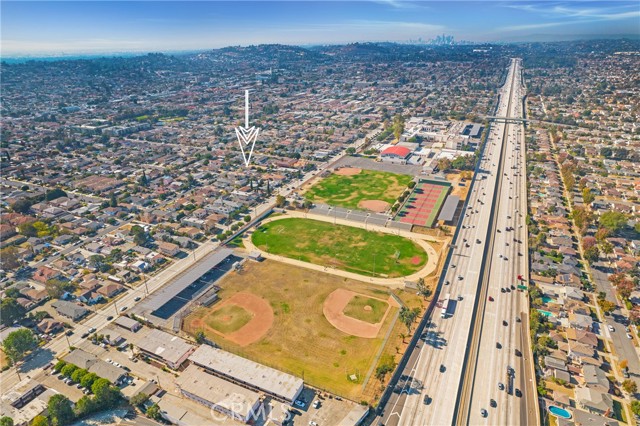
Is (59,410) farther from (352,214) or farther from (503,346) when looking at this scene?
(352,214)

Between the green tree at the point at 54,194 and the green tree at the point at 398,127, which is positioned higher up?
the green tree at the point at 398,127

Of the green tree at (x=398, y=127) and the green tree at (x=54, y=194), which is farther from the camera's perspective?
the green tree at (x=398, y=127)

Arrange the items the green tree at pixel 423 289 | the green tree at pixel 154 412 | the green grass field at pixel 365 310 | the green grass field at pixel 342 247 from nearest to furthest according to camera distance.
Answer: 1. the green tree at pixel 154 412
2. the green grass field at pixel 365 310
3. the green tree at pixel 423 289
4. the green grass field at pixel 342 247

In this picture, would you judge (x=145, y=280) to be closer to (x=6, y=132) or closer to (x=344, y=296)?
(x=344, y=296)

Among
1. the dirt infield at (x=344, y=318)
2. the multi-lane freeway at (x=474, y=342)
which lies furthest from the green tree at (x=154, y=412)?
the multi-lane freeway at (x=474, y=342)

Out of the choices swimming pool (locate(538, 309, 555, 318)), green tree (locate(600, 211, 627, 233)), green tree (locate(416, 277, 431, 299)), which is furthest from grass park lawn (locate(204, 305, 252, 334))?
green tree (locate(600, 211, 627, 233))

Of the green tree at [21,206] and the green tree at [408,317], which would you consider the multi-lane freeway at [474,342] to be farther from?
the green tree at [21,206]

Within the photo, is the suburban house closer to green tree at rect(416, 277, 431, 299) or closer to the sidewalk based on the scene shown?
the sidewalk
